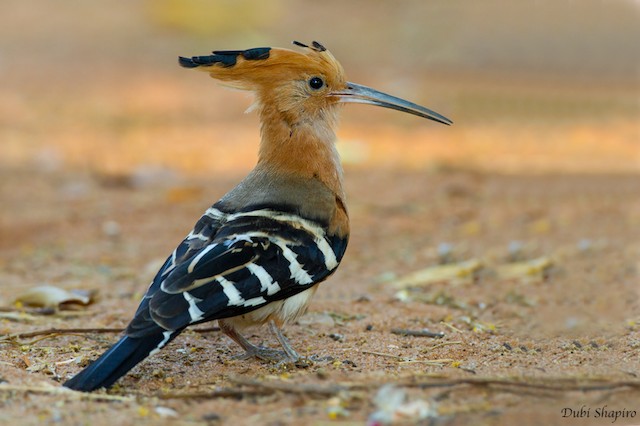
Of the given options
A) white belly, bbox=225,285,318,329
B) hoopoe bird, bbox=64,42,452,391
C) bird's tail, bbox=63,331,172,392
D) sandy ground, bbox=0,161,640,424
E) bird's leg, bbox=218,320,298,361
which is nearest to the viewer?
sandy ground, bbox=0,161,640,424

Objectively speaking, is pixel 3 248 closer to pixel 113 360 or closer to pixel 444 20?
pixel 113 360

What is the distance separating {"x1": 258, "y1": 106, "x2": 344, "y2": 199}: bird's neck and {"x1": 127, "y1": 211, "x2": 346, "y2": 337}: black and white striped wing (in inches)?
15.2

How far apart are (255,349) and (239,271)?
0.53 m

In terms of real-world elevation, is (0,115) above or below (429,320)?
above

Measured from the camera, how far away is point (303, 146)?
4293 mm

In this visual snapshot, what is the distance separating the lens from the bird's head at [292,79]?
4199 mm

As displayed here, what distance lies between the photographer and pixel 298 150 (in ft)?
14.1

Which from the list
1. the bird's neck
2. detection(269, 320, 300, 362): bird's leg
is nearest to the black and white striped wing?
detection(269, 320, 300, 362): bird's leg

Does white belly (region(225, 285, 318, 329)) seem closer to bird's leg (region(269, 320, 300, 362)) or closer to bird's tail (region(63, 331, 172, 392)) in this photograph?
bird's leg (region(269, 320, 300, 362))

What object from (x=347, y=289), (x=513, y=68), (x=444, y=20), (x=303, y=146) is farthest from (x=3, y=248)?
(x=444, y=20)

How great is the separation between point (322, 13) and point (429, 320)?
14.8 m

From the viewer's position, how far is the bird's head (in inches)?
165

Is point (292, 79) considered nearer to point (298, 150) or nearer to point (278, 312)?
point (298, 150)

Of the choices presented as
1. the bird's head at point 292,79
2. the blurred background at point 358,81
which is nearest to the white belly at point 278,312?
the bird's head at point 292,79
